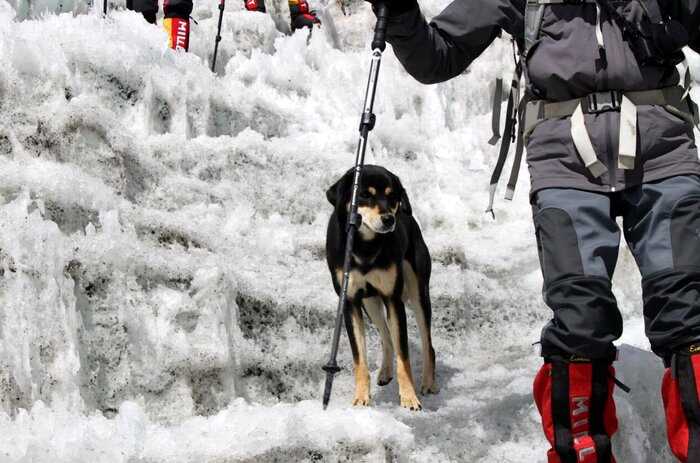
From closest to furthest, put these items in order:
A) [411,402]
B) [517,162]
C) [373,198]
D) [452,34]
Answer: [452,34], [517,162], [411,402], [373,198]

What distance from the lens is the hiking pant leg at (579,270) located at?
234 cm

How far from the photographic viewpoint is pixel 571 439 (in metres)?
2.44

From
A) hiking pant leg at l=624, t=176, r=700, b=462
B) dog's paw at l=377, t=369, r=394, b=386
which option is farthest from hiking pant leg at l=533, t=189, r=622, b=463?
dog's paw at l=377, t=369, r=394, b=386

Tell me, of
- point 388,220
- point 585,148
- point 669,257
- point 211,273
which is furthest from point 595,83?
point 211,273

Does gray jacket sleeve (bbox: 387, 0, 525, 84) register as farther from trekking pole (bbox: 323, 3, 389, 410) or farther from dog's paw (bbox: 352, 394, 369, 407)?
dog's paw (bbox: 352, 394, 369, 407)

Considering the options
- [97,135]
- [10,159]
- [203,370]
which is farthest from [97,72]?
[203,370]

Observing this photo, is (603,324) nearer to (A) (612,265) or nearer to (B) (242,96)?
(A) (612,265)

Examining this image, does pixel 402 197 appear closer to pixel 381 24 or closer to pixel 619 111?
pixel 381 24

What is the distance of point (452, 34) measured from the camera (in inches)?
107

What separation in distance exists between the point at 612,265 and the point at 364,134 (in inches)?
44.8

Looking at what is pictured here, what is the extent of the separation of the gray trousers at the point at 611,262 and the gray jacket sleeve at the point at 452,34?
61 centimetres

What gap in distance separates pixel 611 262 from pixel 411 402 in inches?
78.3

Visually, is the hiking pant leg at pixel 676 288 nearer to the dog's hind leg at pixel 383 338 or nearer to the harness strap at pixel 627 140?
the harness strap at pixel 627 140

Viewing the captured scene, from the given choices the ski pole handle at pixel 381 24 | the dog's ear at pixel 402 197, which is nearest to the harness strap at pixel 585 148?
the ski pole handle at pixel 381 24
